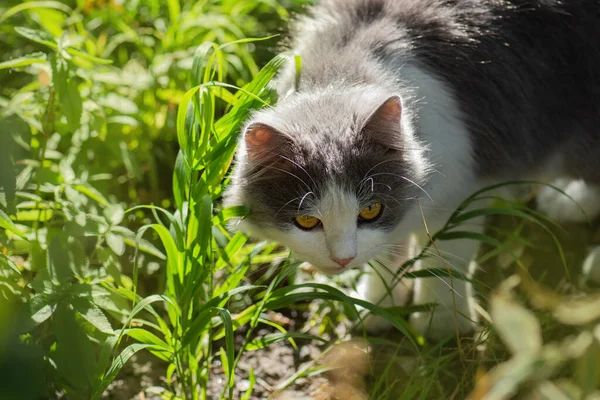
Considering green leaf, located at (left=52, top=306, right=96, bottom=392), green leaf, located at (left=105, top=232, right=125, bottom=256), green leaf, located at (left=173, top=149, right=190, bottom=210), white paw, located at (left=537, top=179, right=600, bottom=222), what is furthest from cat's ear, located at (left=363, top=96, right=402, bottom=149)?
white paw, located at (left=537, top=179, right=600, bottom=222)

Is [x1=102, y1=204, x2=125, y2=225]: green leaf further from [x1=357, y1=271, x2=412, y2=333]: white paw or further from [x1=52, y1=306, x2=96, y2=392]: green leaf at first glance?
[x1=357, y1=271, x2=412, y2=333]: white paw

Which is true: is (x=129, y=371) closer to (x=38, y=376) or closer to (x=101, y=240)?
(x=101, y=240)

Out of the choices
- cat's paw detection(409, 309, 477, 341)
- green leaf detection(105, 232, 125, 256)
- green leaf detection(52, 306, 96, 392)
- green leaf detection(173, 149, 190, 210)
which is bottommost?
cat's paw detection(409, 309, 477, 341)

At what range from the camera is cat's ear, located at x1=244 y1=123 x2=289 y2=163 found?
1810mm

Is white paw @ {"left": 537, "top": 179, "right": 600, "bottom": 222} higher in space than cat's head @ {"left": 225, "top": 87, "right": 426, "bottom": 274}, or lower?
lower

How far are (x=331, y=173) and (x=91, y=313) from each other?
76cm

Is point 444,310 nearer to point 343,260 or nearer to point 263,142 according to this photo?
point 343,260

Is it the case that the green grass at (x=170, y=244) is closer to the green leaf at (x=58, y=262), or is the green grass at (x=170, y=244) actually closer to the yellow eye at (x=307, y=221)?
the green leaf at (x=58, y=262)

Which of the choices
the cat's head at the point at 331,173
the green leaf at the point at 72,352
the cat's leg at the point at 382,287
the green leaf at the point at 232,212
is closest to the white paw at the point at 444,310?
the cat's leg at the point at 382,287

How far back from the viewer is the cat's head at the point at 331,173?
1.85m

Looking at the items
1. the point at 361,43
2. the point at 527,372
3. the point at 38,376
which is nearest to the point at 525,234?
the point at 361,43

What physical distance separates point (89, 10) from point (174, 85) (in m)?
0.70

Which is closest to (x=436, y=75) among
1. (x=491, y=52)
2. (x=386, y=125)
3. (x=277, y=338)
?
(x=491, y=52)

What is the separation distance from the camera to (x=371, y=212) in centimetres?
195
